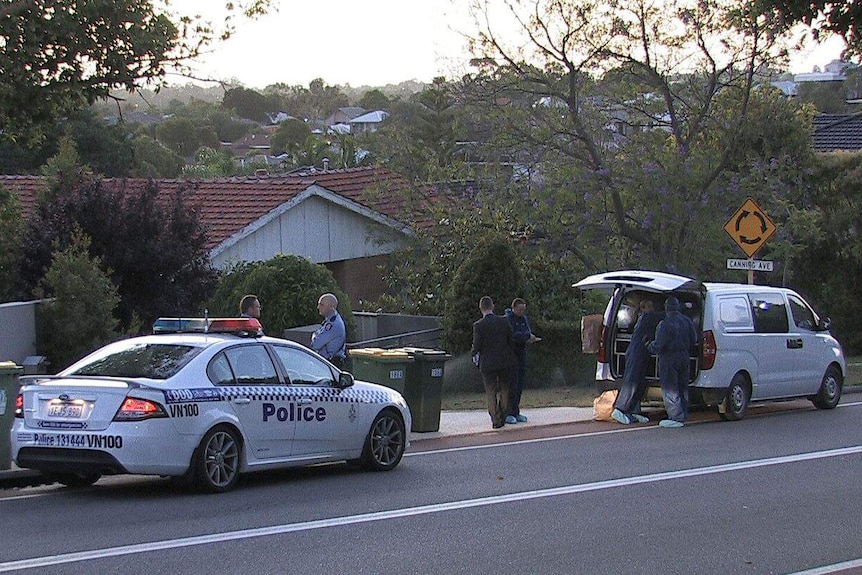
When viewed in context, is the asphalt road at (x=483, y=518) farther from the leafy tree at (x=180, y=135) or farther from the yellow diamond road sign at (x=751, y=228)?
the leafy tree at (x=180, y=135)

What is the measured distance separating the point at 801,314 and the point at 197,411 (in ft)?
37.8

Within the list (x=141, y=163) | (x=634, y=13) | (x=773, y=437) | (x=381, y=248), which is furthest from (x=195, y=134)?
(x=773, y=437)

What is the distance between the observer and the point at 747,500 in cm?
1122

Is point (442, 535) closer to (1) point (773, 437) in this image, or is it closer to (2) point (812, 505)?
(2) point (812, 505)

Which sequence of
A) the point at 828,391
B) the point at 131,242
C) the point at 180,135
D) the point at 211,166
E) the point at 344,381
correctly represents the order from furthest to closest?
the point at 180,135 → the point at 211,166 → the point at 131,242 → the point at 828,391 → the point at 344,381

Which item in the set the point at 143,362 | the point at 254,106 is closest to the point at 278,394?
the point at 143,362

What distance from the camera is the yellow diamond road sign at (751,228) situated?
20969 millimetres

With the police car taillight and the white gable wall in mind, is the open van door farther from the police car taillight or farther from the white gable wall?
the white gable wall

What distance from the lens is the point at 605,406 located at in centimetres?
1792

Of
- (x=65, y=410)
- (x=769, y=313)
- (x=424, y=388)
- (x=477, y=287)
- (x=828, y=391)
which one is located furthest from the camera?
(x=477, y=287)

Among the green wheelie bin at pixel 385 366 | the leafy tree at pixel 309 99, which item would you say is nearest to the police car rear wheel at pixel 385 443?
the green wheelie bin at pixel 385 366

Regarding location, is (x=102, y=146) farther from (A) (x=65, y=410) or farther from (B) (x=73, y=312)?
(A) (x=65, y=410)

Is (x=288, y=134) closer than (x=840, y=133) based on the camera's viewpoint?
No

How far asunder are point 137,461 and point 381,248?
802 inches
